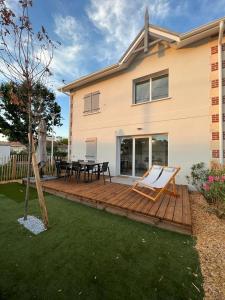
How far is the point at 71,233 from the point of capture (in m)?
3.26

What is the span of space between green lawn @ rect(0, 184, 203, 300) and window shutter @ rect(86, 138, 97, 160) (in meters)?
5.96

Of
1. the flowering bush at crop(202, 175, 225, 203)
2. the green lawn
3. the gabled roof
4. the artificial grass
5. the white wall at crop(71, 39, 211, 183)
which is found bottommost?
the green lawn

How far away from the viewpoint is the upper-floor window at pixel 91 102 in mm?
9701

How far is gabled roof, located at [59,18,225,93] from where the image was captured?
5.89 metres

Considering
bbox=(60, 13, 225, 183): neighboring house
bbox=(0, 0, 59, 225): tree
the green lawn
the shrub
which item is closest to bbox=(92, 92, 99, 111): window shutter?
bbox=(60, 13, 225, 183): neighboring house

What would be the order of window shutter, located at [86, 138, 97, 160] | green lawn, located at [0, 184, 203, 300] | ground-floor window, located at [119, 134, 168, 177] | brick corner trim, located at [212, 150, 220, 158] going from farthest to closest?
window shutter, located at [86, 138, 97, 160], ground-floor window, located at [119, 134, 168, 177], brick corner trim, located at [212, 150, 220, 158], green lawn, located at [0, 184, 203, 300]

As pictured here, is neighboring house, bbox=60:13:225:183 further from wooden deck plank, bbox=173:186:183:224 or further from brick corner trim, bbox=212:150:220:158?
wooden deck plank, bbox=173:186:183:224

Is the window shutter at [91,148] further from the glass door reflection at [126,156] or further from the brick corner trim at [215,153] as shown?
the brick corner trim at [215,153]

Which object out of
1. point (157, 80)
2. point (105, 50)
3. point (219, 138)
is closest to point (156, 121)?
point (157, 80)

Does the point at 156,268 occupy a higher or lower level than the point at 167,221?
lower

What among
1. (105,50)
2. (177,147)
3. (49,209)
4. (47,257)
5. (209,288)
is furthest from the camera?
(105,50)

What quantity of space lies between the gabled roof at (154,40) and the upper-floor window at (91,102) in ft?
2.99

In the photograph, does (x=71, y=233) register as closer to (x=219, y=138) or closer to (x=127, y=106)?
(x=219, y=138)

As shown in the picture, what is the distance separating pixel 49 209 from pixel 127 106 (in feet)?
20.3
